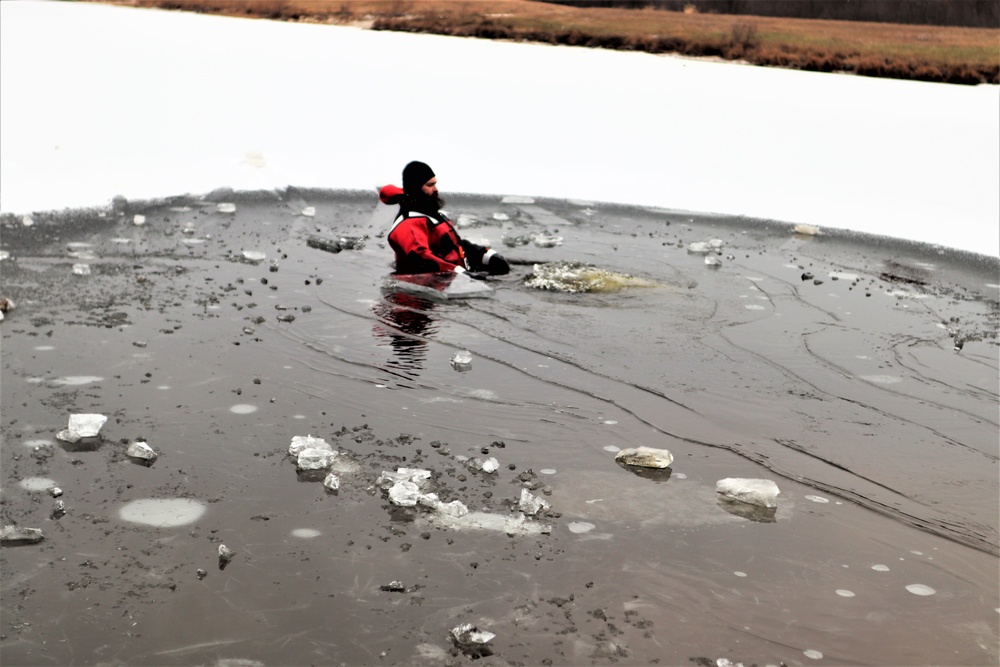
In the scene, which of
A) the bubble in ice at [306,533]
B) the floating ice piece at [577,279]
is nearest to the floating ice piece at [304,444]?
the bubble in ice at [306,533]

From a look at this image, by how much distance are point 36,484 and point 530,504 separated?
1972 mm

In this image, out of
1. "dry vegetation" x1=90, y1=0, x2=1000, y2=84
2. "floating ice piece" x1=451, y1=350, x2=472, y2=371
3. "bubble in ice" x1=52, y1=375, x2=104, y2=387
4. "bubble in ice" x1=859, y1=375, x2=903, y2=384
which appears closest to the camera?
"bubble in ice" x1=52, y1=375, x2=104, y2=387

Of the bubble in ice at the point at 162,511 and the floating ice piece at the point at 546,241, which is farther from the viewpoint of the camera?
the floating ice piece at the point at 546,241

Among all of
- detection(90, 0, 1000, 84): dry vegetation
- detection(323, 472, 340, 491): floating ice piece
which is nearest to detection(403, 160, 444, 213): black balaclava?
detection(323, 472, 340, 491): floating ice piece

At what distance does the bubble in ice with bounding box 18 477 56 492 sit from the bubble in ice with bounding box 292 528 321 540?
1.05m

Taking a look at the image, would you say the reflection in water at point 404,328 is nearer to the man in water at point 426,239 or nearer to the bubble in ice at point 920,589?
the man in water at point 426,239

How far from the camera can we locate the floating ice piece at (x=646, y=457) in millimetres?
4520

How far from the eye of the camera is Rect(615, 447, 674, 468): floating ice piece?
14.8 feet

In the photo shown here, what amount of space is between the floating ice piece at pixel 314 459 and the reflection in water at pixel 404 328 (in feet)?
4.07

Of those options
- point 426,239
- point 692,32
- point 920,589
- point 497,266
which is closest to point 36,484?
point 920,589

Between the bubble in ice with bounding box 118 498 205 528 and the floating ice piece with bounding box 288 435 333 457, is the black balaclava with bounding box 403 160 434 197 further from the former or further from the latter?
the bubble in ice with bounding box 118 498 205 528

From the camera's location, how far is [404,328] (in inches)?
255

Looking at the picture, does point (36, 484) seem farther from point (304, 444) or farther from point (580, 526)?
point (580, 526)

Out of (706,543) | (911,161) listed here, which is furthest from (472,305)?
(911,161)
